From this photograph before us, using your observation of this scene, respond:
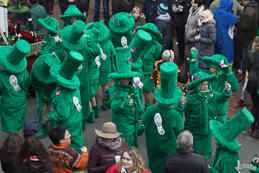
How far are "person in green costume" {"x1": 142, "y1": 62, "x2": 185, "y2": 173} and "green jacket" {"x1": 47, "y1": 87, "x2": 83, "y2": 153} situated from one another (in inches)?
44.7

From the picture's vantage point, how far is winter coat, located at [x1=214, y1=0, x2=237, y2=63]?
9232 millimetres

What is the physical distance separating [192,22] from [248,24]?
1501 mm

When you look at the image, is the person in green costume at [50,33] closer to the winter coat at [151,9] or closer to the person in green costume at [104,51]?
the person in green costume at [104,51]

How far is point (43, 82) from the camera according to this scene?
6.65 m

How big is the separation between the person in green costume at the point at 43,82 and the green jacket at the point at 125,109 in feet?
3.84

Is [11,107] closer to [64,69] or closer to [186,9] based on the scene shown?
[64,69]

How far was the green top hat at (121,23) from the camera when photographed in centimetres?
806

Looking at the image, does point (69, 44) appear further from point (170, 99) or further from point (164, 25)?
point (164, 25)

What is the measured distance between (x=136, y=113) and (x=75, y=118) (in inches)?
41.3

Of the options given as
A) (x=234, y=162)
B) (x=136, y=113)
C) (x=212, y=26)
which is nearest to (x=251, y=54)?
(x=212, y=26)

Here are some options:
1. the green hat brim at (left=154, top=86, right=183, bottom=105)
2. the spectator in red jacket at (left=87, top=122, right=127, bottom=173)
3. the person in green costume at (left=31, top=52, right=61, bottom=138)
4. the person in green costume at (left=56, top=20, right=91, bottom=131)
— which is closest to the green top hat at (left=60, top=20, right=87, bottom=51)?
the person in green costume at (left=56, top=20, right=91, bottom=131)

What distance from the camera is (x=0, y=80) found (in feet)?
20.9

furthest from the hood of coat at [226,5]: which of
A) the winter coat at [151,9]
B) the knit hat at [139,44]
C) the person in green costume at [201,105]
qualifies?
the person in green costume at [201,105]

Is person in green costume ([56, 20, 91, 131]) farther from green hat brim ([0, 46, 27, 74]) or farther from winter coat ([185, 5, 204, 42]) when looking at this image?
winter coat ([185, 5, 204, 42])
